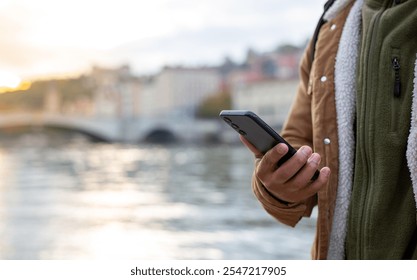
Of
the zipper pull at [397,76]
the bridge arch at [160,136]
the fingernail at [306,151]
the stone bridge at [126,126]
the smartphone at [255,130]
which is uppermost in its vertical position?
the zipper pull at [397,76]

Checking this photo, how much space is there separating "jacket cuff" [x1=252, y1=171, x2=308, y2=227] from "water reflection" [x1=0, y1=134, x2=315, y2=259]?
2.72 metres

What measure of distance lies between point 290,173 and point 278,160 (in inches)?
0.4

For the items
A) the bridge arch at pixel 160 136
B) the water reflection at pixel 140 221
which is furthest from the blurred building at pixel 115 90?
the water reflection at pixel 140 221

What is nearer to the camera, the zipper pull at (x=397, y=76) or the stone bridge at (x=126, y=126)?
the zipper pull at (x=397, y=76)

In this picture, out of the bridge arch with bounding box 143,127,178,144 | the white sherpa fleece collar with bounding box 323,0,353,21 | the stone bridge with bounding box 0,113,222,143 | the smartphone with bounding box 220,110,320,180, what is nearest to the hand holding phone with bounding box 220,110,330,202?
the smartphone with bounding box 220,110,320,180

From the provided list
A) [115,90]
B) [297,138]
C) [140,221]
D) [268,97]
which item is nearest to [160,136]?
[268,97]

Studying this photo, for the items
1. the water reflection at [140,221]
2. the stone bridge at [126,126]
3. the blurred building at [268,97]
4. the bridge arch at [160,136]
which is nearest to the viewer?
the water reflection at [140,221]

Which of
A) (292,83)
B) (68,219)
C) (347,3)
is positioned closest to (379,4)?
(347,3)

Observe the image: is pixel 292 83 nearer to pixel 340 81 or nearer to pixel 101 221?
pixel 101 221

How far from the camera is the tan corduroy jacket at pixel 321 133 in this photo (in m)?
0.48

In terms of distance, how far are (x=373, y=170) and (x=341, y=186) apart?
31mm

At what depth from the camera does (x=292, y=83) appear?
72.7 feet

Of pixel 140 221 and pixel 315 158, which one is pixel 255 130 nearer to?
pixel 315 158

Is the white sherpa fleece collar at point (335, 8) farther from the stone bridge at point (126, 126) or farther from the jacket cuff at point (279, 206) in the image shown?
the stone bridge at point (126, 126)
